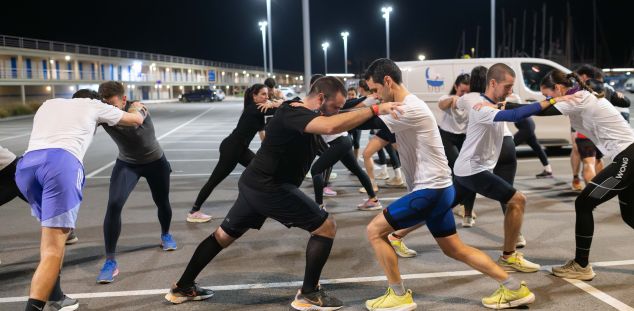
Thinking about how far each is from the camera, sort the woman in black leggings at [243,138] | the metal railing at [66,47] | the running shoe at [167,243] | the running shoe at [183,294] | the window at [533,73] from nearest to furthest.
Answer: the running shoe at [183,294], the running shoe at [167,243], the woman in black leggings at [243,138], the window at [533,73], the metal railing at [66,47]

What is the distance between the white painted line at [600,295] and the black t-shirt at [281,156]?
2.43 metres

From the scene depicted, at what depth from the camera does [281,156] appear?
4074 millimetres

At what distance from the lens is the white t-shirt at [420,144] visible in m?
3.95

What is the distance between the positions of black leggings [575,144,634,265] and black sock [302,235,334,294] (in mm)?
2142

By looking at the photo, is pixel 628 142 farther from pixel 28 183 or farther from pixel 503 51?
pixel 503 51

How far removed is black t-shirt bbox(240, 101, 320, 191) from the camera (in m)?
4.00

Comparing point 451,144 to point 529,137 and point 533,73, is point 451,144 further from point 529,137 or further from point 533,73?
point 533,73

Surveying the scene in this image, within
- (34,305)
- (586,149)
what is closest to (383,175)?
(586,149)

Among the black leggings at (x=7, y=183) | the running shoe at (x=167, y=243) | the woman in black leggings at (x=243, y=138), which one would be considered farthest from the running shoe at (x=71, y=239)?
the woman in black leggings at (x=243, y=138)

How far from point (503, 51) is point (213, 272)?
237ft

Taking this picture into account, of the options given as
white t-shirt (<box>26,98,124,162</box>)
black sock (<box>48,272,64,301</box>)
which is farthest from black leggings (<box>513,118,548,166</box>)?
black sock (<box>48,272,64,301</box>)

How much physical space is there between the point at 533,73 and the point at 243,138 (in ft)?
26.2

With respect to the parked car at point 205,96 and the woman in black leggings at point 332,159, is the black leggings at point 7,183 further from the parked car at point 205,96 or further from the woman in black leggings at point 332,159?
the parked car at point 205,96

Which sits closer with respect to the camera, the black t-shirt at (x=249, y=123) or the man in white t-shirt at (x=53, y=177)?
the man in white t-shirt at (x=53, y=177)
